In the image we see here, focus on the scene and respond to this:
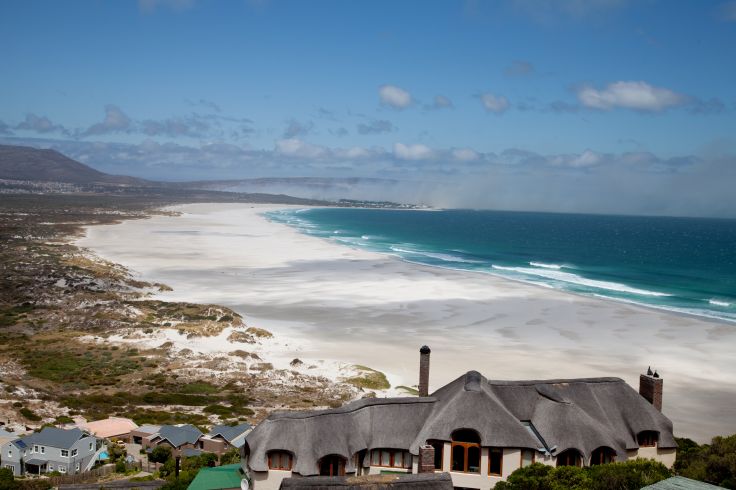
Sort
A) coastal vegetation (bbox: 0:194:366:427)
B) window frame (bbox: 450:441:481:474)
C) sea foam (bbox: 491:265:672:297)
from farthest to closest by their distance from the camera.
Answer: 1. sea foam (bbox: 491:265:672:297)
2. coastal vegetation (bbox: 0:194:366:427)
3. window frame (bbox: 450:441:481:474)

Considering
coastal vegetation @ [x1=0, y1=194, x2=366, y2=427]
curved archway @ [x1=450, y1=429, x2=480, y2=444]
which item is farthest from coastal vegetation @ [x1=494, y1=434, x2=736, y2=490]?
coastal vegetation @ [x1=0, y1=194, x2=366, y2=427]

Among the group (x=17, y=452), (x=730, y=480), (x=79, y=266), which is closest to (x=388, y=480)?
(x=730, y=480)

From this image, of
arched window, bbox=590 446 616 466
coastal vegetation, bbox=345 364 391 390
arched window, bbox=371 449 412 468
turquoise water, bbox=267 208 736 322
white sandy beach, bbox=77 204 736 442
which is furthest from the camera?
turquoise water, bbox=267 208 736 322

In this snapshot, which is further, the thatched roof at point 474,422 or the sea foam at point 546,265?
the sea foam at point 546,265

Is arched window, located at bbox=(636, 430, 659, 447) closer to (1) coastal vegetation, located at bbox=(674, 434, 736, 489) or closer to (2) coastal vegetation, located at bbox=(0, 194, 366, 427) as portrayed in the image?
(1) coastal vegetation, located at bbox=(674, 434, 736, 489)

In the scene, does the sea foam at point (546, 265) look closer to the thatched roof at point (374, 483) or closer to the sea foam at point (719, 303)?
the sea foam at point (719, 303)

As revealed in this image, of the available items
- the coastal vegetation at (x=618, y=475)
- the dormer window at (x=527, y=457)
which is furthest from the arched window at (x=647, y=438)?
the dormer window at (x=527, y=457)

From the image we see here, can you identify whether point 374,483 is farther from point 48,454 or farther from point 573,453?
point 48,454
